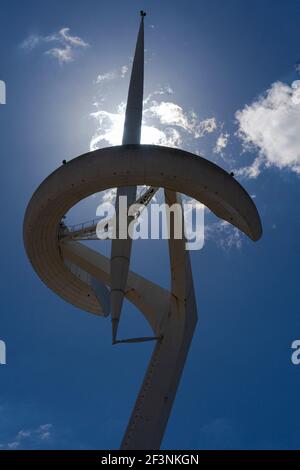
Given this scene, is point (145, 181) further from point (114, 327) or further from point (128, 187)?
point (114, 327)

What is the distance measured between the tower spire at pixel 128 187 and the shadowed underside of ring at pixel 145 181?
1.65 meters

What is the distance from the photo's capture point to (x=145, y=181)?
28.0 m

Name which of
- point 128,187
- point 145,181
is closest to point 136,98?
point 128,187

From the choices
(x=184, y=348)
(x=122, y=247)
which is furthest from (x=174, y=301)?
(x=122, y=247)

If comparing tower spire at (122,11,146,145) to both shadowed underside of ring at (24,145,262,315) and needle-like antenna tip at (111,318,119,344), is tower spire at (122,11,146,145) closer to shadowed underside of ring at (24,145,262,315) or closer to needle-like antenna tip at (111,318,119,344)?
shadowed underside of ring at (24,145,262,315)

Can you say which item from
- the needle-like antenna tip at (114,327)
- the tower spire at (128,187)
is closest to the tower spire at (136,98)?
the tower spire at (128,187)

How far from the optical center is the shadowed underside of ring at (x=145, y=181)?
27.5m

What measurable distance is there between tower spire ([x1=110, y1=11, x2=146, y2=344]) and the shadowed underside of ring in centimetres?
165

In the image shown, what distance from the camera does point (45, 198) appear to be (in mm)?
29484

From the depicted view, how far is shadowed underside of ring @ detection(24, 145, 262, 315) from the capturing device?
2748 centimetres

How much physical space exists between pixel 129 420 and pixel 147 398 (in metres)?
1.54

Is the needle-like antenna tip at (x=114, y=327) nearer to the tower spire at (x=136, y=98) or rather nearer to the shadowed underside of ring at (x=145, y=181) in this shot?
the shadowed underside of ring at (x=145, y=181)

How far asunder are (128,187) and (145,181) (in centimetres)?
135
